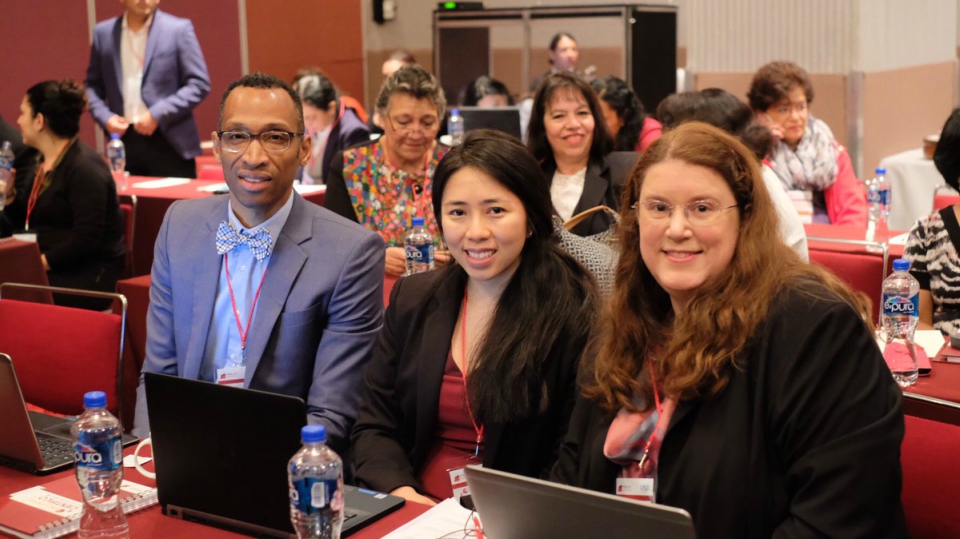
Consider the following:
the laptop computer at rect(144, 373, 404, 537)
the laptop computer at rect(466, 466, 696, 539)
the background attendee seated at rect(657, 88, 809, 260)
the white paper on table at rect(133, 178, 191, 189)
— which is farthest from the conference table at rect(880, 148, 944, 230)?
the laptop computer at rect(466, 466, 696, 539)

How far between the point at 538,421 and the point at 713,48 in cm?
634

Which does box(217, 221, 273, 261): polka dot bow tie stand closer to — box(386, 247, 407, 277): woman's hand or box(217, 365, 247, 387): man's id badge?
box(217, 365, 247, 387): man's id badge

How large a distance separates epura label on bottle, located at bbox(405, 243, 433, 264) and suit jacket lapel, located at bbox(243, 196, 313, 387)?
138cm

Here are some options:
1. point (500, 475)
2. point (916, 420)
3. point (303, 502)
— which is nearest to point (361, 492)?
point (303, 502)

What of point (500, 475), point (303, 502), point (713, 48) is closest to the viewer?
point (500, 475)

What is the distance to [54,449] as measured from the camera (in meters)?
2.36

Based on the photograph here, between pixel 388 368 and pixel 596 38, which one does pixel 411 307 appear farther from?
pixel 596 38

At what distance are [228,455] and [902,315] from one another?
2.00 m

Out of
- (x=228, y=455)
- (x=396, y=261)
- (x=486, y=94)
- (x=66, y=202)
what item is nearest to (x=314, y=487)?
(x=228, y=455)

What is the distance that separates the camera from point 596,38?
10.9 meters

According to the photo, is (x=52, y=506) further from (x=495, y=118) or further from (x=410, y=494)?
(x=495, y=118)

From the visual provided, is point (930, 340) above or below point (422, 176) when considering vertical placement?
below

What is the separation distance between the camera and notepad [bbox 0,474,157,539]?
193cm

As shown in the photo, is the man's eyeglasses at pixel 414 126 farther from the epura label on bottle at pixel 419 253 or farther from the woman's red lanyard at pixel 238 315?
the woman's red lanyard at pixel 238 315
